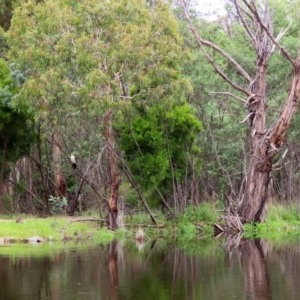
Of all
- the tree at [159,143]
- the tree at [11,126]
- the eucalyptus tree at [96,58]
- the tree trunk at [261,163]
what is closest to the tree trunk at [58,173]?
the tree at [11,126]

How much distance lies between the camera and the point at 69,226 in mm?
25688

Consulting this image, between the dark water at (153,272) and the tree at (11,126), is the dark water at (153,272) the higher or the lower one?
the lower one

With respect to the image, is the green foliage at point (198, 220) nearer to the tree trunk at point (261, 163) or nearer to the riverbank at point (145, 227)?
the riverbank at point (145, 227)

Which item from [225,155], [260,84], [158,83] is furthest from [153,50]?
[225,155]

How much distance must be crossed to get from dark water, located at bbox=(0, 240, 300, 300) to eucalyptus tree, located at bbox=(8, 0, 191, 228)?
17.2 feet

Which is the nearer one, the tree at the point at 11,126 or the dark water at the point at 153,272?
the dark water at the point at 153,272

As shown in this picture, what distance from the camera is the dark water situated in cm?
1308

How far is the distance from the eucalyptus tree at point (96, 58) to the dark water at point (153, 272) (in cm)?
524

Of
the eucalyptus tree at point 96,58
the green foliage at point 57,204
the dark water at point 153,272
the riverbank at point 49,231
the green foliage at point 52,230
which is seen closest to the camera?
the dark water at point 153,272

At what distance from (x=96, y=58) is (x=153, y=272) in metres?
10.0

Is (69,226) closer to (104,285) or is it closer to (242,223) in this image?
(242,223)

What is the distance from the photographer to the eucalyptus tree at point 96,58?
2435 cm

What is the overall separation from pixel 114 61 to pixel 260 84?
667cm

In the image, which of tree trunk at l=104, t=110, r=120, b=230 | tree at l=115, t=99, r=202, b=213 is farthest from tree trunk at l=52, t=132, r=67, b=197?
tree trunk at l=104, t=110, r=120, b=230
